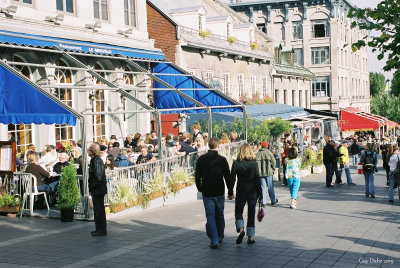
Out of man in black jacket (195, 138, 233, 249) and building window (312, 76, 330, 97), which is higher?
building window (312, 76, 330, 97)

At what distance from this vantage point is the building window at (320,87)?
57.8 m

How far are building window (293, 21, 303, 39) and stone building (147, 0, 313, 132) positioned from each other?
17.4 metres

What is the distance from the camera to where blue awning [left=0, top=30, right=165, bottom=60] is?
14.7m

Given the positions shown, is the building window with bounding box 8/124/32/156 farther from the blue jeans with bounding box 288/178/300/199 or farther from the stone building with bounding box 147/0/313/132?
the stone building with bounding box 147/0/313/132

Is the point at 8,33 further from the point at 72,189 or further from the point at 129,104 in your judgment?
the point at 129,104

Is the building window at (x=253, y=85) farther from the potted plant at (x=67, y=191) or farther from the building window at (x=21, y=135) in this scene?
the potted plant at (x=67, y=191)

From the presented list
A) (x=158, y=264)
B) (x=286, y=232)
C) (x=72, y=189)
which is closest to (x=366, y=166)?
(x=286, y=232)

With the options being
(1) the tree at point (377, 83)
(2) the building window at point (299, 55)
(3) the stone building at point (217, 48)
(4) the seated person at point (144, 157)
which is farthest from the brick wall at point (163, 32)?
(1) the tree at point (377, 83)

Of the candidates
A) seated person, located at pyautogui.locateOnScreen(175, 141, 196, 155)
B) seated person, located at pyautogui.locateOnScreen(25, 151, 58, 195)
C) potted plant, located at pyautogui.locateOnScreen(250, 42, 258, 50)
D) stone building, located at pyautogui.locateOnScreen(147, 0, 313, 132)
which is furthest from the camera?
potted plant, located at pyautogui.locateOnScreen(250, 42, 258, 50)

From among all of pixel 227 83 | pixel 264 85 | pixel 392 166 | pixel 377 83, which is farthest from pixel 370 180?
pixel 377 83

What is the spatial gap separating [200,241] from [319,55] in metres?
50.7

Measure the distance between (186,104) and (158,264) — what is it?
508 inches

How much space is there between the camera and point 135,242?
9461 millimetres

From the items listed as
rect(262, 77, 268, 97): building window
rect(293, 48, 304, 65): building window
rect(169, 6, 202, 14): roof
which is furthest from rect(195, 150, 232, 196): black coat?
rect(293, 48, 304, 65): building window
